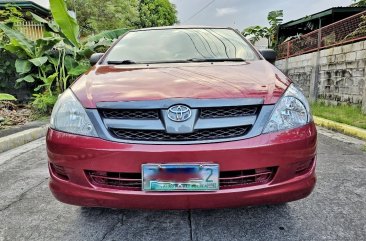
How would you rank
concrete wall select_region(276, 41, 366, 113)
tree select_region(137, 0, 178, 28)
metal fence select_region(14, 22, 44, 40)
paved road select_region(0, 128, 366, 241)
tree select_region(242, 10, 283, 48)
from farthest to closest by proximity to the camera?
tree select_region(137, 0, 178, 28), tree select_region(242, 10, 283, 48), metal fence select_region(14, 22, 44, 40), concrete wall select_region(276, 41, 366, 113), paved road select_region(0, 128, 366, 241)

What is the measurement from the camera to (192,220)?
2.20 m

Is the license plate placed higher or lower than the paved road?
higher

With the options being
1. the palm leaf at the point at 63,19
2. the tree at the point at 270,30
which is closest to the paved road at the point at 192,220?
the palm leaf at the point at 63,19

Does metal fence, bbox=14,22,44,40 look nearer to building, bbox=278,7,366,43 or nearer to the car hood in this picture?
building, bbox=278,7,366,43

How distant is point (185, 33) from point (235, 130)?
1.67 meters

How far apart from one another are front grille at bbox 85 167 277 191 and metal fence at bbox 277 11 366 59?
210 inches

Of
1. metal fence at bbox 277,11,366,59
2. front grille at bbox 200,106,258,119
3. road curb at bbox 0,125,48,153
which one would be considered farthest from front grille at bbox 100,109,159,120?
metal fence at bbox 277,11,366,59

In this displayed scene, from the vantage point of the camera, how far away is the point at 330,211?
232 centimetres

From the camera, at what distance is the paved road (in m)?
2.02

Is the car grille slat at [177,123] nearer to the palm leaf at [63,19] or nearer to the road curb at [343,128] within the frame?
the road curb at [343,128]

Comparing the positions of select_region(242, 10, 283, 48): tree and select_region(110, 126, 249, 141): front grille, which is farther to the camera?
select_region(242, 10, 283, 48): tree

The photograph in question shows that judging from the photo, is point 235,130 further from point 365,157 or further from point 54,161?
point 365,157

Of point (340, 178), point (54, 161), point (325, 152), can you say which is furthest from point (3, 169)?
point (325, 152)

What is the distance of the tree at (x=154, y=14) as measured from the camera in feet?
89.3
